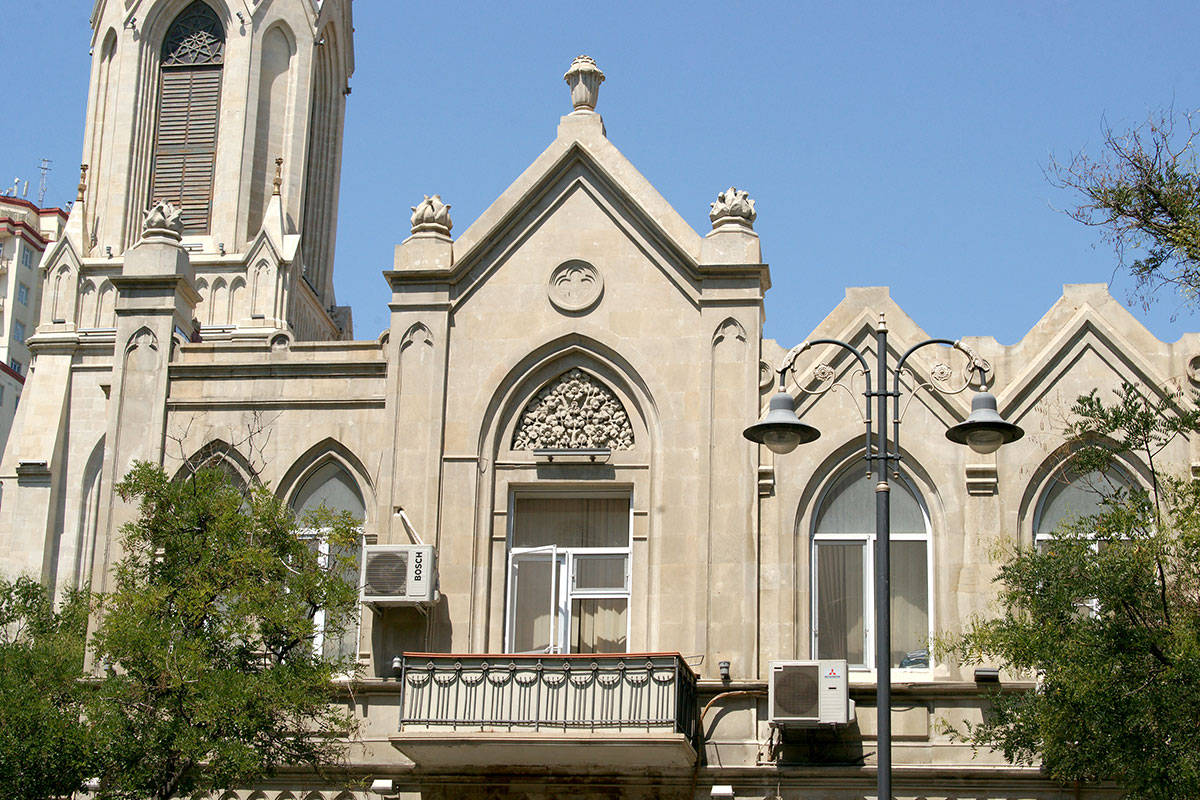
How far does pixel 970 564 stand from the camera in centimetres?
2428

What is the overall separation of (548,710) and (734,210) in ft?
26.1

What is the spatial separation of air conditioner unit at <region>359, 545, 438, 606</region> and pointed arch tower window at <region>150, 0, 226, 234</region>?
21.2m

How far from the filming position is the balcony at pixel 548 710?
22.4 meters

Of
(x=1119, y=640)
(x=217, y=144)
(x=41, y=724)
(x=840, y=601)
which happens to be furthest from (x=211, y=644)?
(x=217, y=144)

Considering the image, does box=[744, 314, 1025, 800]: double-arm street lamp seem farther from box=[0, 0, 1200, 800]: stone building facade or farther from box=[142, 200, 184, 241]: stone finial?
box=[142, 200, 184, 241]: stone finial

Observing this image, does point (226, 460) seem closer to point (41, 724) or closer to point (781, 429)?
point (41, 724)

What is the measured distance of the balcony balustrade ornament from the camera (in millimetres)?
25516

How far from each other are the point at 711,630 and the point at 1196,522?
7.81 metres

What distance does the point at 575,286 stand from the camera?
2622cm

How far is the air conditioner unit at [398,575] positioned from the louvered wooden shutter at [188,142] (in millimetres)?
21193

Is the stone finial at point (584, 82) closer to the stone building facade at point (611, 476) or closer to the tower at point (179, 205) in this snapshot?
the stone building facade at point (611, 476)

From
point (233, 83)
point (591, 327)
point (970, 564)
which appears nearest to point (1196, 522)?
point (970, 564)

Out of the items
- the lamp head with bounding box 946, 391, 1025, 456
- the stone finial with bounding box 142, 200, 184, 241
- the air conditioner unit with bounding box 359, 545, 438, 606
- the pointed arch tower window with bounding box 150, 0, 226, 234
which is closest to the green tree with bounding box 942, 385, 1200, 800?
the lamp head with bounding box 946, 391, 1025, 456

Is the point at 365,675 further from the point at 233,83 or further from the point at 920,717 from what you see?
the point at 233,83
